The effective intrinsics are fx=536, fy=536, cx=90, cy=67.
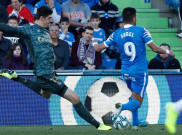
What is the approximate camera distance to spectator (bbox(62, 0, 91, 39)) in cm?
1409

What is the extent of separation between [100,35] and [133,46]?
14.0ft

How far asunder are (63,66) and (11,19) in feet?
5.74

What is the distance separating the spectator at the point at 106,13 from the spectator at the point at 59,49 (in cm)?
190

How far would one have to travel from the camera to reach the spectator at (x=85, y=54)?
41.5 feet

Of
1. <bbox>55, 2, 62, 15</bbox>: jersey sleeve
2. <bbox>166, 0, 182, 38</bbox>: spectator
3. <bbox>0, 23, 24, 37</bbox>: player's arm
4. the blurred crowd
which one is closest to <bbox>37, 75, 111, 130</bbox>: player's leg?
<bbox>0, 23, 24, 37</bbox>: player's arm

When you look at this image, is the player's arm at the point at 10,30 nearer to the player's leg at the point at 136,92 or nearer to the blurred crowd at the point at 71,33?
the player's leg at the point at 136,92

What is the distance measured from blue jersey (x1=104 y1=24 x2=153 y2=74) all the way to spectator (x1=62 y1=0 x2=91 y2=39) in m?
4.69

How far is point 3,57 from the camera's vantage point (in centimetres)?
1245

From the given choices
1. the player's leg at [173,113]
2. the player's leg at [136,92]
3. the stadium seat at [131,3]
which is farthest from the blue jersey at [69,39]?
the player's leg at [173,113]

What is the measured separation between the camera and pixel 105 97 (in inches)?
446

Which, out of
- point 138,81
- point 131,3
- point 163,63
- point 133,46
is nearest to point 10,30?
point 133,46

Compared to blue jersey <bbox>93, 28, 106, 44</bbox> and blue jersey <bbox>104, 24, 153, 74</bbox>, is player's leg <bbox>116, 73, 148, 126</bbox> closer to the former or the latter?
blue jersey <bbox>104, 24, 153, 74</bbox>

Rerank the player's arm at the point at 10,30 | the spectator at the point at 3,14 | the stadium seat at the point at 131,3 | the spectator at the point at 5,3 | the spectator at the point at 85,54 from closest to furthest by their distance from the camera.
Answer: the player's arm at the point at 10,30 → the spectator at the point at 85,54 → the spectator at the point at 3,14 → the spectator at the point at 5,3 → the stadium seat at the point at 131,3

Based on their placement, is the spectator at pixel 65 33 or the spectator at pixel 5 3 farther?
the spectator at pixel 5 3
